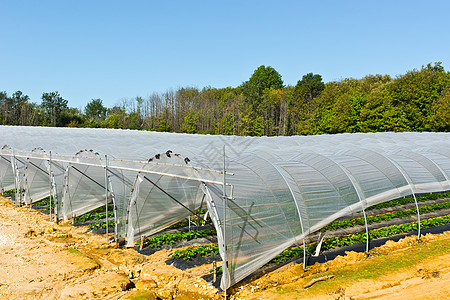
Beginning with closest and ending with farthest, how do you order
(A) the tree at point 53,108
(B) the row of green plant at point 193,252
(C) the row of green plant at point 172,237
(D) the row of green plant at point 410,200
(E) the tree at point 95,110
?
(B) the row of green plant at point 193,252, (C) the row of green plant at point 172,237, (D) the row of green plant at point 410,200, (A) the tree at point 53,108, (E) the tree at point 95,110

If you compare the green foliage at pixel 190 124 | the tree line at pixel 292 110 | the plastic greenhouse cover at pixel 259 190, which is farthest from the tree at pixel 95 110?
the plastic greenhouse cover at pixel 259 190

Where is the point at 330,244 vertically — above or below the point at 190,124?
below

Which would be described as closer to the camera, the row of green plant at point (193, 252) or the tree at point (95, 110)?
the row of green plant at point (193, 252)

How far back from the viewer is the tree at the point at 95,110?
97.4m

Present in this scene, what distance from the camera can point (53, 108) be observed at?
264 feet

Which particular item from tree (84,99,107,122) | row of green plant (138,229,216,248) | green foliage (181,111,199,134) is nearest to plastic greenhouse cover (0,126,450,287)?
row of green plant (138,229,216,248)

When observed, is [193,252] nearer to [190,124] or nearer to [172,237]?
[172,237]

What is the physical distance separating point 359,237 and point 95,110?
9933cm

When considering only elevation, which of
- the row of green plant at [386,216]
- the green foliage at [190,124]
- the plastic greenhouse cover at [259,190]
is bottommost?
the row of green plant at [386,216]

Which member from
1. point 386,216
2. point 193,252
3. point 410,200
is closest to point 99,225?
point 193,252

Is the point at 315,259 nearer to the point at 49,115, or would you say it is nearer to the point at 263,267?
the point at 263,267

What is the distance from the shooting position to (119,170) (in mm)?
12719

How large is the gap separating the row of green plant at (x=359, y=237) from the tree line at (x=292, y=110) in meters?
38.4

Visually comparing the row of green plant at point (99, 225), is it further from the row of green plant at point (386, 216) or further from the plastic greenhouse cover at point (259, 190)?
the row of green plant at point (386, 216)
